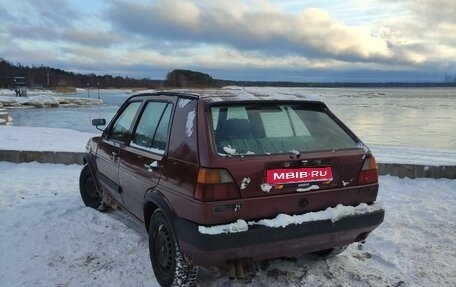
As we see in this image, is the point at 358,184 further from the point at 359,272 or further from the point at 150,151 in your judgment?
the point at 150,151

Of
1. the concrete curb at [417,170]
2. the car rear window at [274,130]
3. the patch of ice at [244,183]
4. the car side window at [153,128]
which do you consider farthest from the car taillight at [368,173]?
the concrete curb at [417,170]

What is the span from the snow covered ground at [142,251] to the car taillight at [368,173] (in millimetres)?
869

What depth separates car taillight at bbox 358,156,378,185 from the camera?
3.63 m

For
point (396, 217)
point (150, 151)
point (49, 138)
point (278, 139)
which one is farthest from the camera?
point (49, 138)

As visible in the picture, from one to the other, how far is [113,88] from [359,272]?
140 metres

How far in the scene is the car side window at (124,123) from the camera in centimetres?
467

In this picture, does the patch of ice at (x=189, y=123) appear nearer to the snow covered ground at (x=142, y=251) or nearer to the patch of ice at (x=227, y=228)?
the patch of ice at (x=227, y=228)

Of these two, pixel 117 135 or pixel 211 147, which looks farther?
pixel 117 135

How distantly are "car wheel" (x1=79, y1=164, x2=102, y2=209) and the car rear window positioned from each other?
9.87 feet

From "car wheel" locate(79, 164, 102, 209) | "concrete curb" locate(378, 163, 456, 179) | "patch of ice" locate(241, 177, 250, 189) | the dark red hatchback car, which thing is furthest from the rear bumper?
"concrete curb" locate(378, 163, 456, 179)

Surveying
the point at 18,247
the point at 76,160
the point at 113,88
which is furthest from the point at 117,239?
the point at 113,88

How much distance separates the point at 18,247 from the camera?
4594 mm

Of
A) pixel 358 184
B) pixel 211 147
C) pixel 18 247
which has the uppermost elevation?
pixel 211 147

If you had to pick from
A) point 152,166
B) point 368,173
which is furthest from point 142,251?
point 368,173
